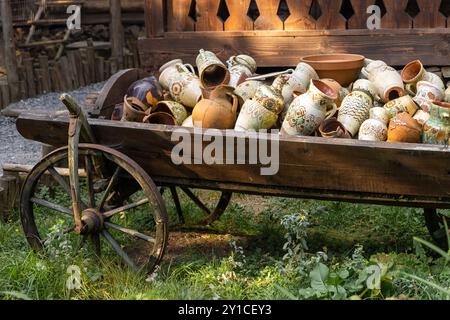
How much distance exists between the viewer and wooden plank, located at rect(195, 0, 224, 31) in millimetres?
6164

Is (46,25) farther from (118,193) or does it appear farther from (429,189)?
(429,189)

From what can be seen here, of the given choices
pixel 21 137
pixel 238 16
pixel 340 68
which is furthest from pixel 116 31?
pixel 340 68

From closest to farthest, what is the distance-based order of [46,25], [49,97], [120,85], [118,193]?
1. [118,193]
2. [120,85]
3. [49,97]
4. [46,25]

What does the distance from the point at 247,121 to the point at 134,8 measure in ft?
27.1

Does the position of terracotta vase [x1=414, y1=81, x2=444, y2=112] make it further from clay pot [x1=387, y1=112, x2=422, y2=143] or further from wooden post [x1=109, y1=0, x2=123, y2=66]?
wooden post [x1=109, y1=0, x2=123, y2=66]

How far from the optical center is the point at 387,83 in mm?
4445

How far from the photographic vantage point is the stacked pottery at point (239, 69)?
183 inches

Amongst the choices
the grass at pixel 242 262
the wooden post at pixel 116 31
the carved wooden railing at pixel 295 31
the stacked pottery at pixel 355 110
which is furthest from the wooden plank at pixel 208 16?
the wooden post at pixel 116 31

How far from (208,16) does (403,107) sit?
2521 mm

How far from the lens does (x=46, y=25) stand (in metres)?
11.7

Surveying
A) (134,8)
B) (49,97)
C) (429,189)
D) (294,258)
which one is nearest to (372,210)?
(294,258)

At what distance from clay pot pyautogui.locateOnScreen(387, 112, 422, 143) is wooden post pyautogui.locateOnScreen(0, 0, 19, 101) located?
673 centimetres

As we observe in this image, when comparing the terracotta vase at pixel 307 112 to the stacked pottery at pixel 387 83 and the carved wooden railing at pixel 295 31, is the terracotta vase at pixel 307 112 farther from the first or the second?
the carved wooden railing at pixel 295 31

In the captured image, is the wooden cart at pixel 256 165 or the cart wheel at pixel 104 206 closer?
the wooden cart at pixel 256 165
